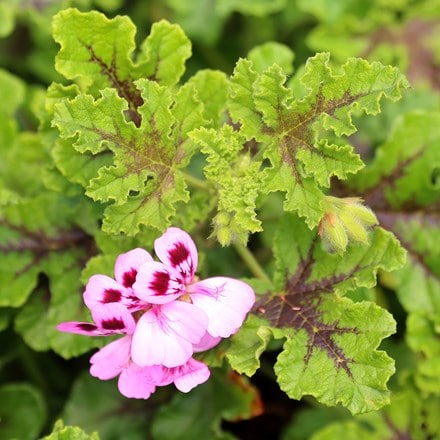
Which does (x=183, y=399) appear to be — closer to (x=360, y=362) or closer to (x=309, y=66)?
(x=360, y=362)

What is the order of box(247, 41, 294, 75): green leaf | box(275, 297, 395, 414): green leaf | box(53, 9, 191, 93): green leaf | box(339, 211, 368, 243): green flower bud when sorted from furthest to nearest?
box(247, 41, 294, 75): green leaf → box(53, 9, 191, 93): green leaf → box(339, 211, 368, 243): green flower bud → box(275, 297, 395, 414): green leaf

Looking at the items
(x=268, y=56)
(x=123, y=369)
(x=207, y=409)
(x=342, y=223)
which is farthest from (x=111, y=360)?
(x=268, y=56)

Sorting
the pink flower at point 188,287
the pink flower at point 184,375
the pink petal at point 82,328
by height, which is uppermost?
the pink flower at point 188,287

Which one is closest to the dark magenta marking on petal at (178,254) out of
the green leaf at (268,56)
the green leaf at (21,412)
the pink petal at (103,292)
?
the pink petal at (103,292)

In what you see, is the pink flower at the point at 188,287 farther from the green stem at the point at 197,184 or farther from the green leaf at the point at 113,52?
the green leaf at the point at 113,52

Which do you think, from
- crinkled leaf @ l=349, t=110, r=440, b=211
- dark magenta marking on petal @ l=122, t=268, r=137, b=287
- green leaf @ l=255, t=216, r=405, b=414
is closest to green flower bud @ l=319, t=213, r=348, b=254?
green leaf @ l=255, t=216, r=405, b=414

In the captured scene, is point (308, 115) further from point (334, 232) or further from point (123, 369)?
point (123, 369)

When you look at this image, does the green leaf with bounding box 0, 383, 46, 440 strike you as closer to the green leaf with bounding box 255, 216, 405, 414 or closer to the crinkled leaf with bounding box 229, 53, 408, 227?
the green leaf with bounding box 255, 216, 405, 414
